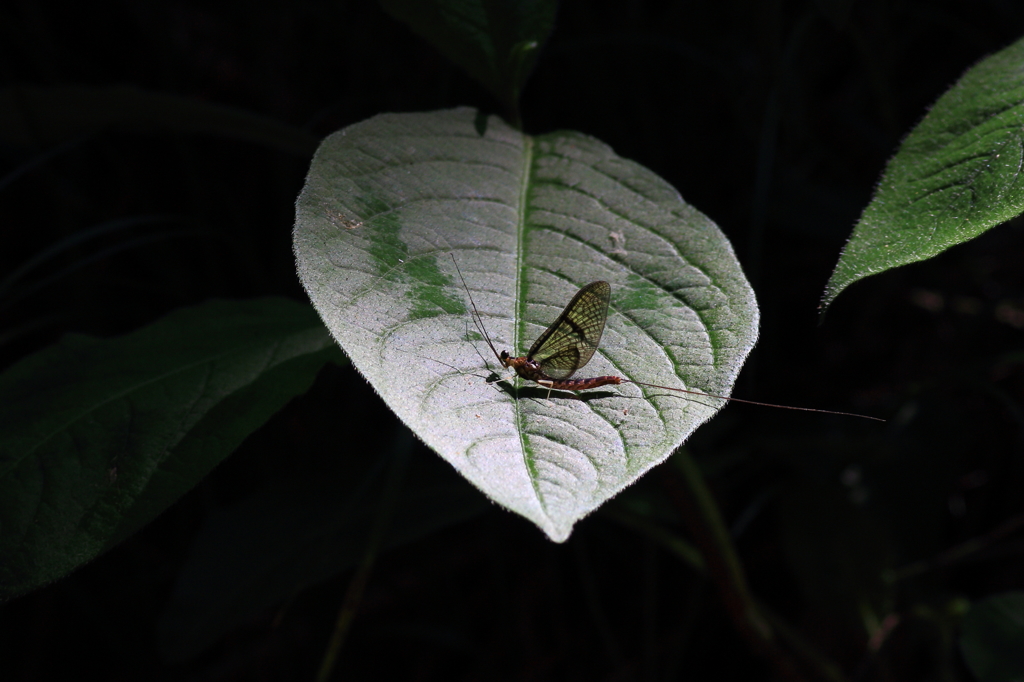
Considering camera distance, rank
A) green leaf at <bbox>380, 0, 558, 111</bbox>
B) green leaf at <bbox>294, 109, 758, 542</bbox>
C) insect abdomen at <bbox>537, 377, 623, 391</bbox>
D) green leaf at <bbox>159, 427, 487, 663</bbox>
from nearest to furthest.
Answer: green leaf at <bbox>294, 109, 758, 542</bbox> < insect abdomen at <bbox>537, 377, 623, 391</bbox> < green leaf at <bbox>380, 0, 558, 111</bbox> < green leaf at <bbox>159, 427, 487, 663</bbox>

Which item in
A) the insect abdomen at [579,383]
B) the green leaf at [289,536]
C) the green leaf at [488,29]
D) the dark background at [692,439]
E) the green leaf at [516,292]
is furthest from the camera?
the dark background at [692,439]

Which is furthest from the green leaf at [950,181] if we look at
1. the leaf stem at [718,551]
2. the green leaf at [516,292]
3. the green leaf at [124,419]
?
the green leaf at [124,419]

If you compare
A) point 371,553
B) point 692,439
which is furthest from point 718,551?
point 371,553

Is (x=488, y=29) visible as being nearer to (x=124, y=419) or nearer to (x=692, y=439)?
(x=124, y=419)

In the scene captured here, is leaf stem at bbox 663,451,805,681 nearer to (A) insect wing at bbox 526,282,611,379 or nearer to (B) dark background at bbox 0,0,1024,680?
(B) dark background at bbox 0,0,1024,680

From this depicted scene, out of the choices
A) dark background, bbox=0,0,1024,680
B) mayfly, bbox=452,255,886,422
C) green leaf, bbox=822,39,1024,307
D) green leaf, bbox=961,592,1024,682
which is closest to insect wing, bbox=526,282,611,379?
mayfly, bbox=452,255,886,422

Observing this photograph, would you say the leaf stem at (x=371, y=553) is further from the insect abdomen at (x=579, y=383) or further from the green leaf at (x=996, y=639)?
the green leaf at (x=996, y=639)

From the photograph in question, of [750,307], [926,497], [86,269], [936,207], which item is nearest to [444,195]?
[750,307]
